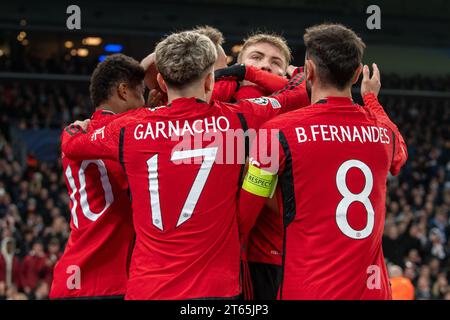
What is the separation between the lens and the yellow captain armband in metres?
3.25

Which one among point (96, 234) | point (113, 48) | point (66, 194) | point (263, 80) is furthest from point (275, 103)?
point (113, 48)

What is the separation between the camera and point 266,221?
3607 millimetres

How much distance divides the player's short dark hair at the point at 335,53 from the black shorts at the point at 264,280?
0.97 meters

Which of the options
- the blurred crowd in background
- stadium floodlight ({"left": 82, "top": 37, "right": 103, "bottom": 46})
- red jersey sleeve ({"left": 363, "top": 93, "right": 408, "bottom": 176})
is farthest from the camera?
stadium floodlight ({"left": 82, "top": 37, "right": 103, "bottom": 46})

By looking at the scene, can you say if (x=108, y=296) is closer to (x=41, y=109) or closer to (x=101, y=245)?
(x=101, y=245)

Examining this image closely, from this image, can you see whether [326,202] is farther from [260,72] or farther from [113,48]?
[113,48]

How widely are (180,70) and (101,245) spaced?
3.73 ft

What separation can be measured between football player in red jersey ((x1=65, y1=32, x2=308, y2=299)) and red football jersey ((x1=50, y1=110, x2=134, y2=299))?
0.51 m

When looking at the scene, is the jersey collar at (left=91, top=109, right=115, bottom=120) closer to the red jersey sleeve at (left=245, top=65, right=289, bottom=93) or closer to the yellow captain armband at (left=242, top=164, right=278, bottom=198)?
the red jersey sleeve at (left=245, top=65, right=289, bottom=93)

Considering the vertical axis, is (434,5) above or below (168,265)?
above

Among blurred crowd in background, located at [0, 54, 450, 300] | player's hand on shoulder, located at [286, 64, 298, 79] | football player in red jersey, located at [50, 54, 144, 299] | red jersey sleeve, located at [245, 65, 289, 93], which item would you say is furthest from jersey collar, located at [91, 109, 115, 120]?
blurred crowd in background, located at [0, 54, 450, 300]

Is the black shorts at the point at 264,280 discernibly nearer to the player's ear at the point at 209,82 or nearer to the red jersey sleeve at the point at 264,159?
the red jersey sleeve at the point at 264,159

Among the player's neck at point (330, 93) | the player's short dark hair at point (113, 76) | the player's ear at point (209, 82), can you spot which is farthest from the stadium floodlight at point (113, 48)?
the player's neck at point (330, 93)
